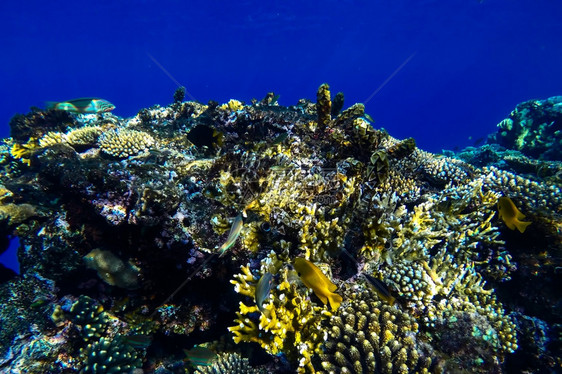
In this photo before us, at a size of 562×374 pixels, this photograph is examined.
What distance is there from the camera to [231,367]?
2.98 metres

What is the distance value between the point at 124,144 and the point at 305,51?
346 feet

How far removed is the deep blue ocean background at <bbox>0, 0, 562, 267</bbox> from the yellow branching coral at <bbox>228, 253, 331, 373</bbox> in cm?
535

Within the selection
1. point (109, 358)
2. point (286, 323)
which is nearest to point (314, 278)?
point (286, 323)

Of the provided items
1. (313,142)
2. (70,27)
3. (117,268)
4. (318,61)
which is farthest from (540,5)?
(70,27)

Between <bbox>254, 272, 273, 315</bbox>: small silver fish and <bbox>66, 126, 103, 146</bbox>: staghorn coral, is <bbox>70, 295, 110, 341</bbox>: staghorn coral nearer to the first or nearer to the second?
<bbox>254, 272, 273, 315</bbox>: small silver fish

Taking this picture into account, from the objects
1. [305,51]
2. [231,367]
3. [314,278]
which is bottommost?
[231,367]

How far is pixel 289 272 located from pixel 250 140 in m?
4.08

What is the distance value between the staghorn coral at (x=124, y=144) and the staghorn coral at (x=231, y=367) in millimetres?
5364

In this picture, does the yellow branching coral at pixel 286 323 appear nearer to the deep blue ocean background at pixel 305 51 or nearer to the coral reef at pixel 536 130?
the deep blue ocean background at pixel 305 51

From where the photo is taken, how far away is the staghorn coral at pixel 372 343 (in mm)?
2484

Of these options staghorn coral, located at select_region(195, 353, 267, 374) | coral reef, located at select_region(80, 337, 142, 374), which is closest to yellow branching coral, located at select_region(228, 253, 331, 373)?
staghorn coral, located at select_region(195, 353, 267, 374)

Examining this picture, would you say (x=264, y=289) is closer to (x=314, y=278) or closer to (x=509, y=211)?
(x=314, y=278)

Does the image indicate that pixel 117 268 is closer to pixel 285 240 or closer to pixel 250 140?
pixel 285 240

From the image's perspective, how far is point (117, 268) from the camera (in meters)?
3.47
